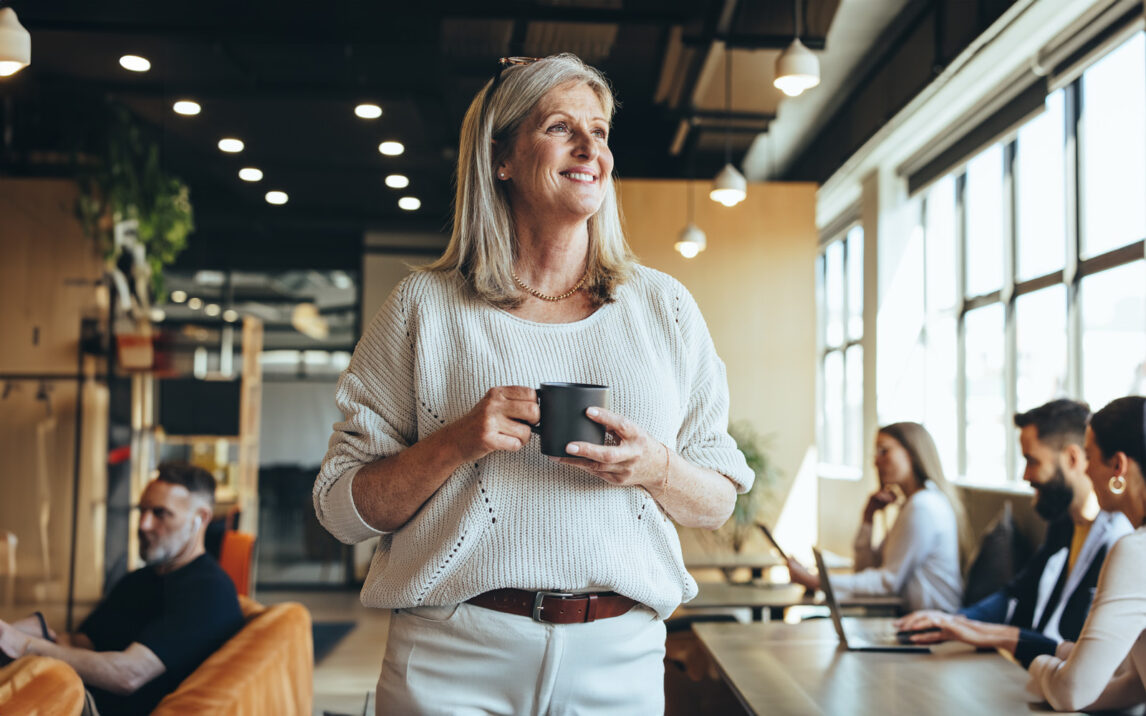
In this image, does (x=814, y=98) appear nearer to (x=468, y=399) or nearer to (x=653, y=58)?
(x=653, y=58)

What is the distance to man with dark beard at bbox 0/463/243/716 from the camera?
2457 mm

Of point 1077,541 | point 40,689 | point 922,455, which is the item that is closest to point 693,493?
point 40,689

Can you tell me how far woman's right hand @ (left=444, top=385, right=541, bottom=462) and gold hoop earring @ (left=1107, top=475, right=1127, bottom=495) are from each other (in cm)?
168

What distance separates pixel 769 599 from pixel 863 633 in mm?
1259

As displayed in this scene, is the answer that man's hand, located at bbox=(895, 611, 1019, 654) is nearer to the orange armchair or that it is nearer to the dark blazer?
the dark blazer

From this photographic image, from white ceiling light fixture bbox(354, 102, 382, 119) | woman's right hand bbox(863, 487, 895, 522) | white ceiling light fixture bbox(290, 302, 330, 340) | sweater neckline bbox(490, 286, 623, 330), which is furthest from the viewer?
white ceiling light fixture bbox(290, 302, 330, 340)

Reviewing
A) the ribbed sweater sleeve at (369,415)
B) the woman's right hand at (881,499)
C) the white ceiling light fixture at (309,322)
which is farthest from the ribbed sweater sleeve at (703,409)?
the white ceiling light fixture at (309,322)

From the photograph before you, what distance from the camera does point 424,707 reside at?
112cm

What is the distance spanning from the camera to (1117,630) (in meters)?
2.02

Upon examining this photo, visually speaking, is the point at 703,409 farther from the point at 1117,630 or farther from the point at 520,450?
the point at 1117,630

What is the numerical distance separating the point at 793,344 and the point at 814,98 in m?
2.10

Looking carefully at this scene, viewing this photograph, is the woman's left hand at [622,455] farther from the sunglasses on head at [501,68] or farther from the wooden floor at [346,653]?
the wooden floor at [346,653]

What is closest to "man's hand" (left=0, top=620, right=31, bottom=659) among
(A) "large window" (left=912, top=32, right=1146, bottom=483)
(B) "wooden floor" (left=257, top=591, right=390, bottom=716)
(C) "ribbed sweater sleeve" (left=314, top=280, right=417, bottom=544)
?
(B) "wooden floor" (left=257, top=591, right=390, bottom=716)

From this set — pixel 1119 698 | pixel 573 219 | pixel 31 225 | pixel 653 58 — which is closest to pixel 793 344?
pixel 653 58
